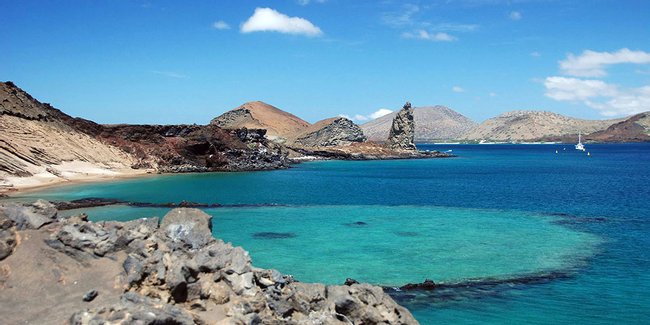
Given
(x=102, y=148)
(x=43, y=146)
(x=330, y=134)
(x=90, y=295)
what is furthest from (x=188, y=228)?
(x=330, y=134)

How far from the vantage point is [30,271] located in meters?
11.4

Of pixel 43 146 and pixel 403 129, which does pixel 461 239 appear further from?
pixel 403 129

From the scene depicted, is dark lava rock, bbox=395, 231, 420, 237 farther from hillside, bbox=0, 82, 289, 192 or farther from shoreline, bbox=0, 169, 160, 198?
hillside, bbox=0, 82, 289, 192

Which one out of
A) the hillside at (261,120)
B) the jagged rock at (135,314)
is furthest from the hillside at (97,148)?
the hillside at (261,120)

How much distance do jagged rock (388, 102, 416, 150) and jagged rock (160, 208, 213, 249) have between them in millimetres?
147493

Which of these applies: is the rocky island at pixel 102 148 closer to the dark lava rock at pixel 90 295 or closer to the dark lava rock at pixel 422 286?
the dark lava rock at pixel 422 286

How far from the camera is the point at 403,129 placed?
16075 cm

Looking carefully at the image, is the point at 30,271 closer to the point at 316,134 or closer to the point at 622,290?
the point at 622,290

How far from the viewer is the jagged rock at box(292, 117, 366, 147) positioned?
163375 mm

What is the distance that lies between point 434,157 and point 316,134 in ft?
127

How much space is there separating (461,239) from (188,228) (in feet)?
68.2

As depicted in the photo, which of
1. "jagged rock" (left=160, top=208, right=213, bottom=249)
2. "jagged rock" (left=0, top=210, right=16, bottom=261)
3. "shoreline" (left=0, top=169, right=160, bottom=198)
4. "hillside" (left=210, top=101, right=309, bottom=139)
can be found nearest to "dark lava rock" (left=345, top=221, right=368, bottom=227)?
"jagged rock" (left=160, top=208, right=213, bottom=249)

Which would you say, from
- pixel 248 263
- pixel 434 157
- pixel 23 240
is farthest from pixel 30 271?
pixel 434 157

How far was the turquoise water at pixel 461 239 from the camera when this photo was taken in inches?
758
